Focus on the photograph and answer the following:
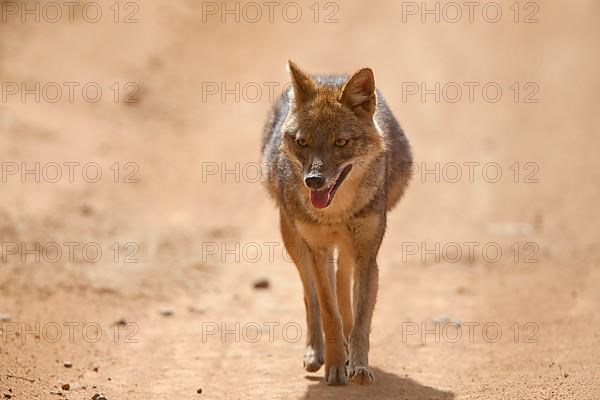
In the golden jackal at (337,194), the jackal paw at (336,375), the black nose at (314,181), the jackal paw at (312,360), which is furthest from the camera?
the jackal paw at (312,360)

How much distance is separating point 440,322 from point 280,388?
99.8 inches

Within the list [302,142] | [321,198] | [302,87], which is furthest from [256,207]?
[321,198]

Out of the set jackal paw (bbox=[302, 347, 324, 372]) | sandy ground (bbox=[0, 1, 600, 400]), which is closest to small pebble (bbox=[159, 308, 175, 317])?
sandy ground (bbox=[0, 1, 600, 400])

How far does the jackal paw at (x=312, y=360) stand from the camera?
25.4ft

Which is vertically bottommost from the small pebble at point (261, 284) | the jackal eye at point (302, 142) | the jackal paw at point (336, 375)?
the jackal paw at point (336, 375)

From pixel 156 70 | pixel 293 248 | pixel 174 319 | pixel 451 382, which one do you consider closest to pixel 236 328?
pixel 174 319

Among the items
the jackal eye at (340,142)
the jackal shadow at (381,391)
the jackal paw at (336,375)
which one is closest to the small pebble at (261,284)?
the jackal shadow at (381,391)

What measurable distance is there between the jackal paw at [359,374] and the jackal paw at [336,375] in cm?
34

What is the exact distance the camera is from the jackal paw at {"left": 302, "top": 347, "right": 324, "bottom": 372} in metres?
7.73

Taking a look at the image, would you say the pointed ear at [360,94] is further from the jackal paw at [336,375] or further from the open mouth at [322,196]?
the jackal paw at [336,375]

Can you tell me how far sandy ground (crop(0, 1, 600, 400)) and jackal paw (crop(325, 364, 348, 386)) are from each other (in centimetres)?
14

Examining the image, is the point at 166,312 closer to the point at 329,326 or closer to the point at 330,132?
the point at 329,326

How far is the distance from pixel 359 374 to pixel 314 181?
4.60ft

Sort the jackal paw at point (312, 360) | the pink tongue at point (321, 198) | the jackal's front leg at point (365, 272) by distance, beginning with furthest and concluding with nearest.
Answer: the jackal paw at point (312, 360) → the jackal's front leg at point (365, 272) → the pink tongue at point (321, 198)
